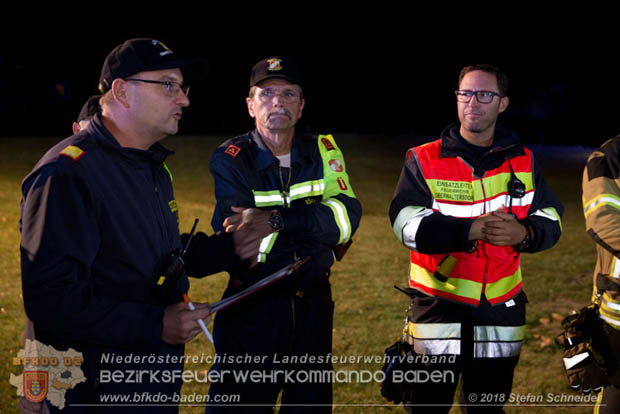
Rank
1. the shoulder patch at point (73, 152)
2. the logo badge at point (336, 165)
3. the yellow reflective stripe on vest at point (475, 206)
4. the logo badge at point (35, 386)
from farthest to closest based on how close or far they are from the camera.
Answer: the logo badge at point (336, 165), the yellow reflective stripe on vest at point (475, 206), the logo badge at point (35, 386), the shoulder patch at point (73, 152)

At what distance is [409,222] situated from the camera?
3.52 meters

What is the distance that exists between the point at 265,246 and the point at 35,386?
55.5 inches

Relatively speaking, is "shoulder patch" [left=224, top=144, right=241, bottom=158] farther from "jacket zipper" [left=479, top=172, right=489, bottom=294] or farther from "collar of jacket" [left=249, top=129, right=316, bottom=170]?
"jacket zipper" [left=479, top=172, right=489, bottom=294]

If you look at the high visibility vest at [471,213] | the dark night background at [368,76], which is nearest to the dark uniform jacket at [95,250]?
the high visibility vest at [471,213]

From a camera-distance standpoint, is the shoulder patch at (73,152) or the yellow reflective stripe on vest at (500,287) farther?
the yellow reflective stripe on vest at (500,287)

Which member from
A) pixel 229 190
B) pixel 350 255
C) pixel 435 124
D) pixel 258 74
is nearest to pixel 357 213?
pixel 229 190

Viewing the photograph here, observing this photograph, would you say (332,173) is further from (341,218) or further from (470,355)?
(470,355)

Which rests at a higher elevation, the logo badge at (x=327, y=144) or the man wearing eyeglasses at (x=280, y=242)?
the logo badge at (x=327, y=144)

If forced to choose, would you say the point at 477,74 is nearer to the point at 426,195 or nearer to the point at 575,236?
the point at 426,195

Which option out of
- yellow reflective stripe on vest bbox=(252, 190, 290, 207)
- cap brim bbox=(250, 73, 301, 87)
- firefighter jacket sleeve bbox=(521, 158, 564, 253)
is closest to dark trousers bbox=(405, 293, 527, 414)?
firefighter jacket sleeve bbox=(521, 158, 564, 253)

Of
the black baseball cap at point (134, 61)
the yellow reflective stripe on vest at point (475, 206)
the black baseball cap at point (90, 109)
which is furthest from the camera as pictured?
the black baseball cap at point (90, 109)

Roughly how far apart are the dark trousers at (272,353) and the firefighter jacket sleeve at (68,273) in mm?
1108

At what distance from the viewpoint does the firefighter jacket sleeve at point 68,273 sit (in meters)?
2.09

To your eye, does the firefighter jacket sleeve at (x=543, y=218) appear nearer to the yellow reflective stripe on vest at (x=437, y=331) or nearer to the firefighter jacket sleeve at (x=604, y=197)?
the firefighter jacket sleeve at (x=604, y=197)
